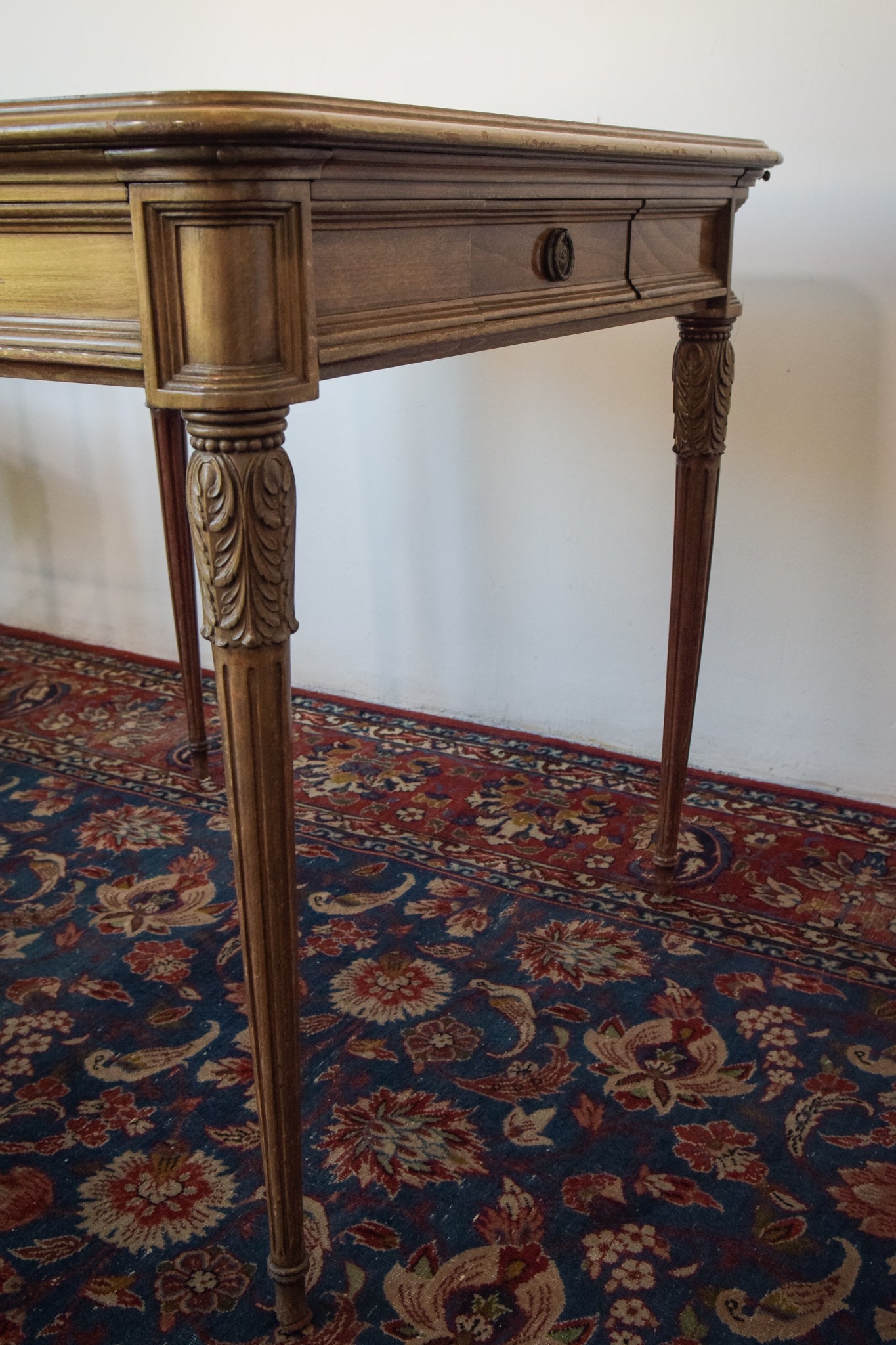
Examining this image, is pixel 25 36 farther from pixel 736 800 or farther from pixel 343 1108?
pixel 343 1108

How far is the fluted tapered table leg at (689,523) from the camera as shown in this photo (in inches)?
70.2

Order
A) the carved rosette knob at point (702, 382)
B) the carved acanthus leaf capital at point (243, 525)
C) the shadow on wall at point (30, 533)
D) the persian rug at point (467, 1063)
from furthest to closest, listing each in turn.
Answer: the shadow on wall at point (30, 533), the carved rosette knob at point (702, 382), the persian rug at point (467, 1063), the carved acanthus leaf capital at point (243, 525)

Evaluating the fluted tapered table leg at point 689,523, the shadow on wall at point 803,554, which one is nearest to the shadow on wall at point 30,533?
the shadow on wall at point 803,554

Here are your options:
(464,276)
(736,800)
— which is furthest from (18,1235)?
(736,800)

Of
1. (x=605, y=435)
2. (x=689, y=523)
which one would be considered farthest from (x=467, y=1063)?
(x=605, y=435)

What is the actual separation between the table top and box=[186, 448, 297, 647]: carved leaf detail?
9.0 inches

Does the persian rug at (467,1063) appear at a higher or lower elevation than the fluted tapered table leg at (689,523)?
lower

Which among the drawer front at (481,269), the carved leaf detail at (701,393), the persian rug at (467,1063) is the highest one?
the drawer front at (481,269)

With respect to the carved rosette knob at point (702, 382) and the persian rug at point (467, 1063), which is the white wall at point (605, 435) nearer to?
the persian rug at point (467, 1063)

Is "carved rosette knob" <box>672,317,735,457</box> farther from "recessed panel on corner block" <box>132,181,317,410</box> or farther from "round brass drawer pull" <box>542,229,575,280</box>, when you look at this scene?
"recessed panel on corner block" <box>132,181,317,410</box>

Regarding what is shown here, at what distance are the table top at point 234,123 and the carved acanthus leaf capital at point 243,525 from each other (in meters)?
0.20

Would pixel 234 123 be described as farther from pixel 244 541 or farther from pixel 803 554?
pixel 803 554

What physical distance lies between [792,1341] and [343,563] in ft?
6.43

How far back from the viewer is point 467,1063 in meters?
1.57
